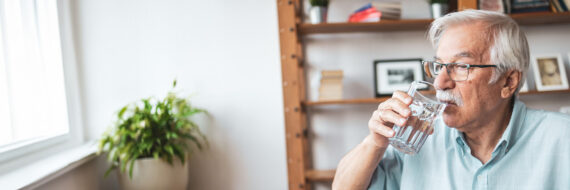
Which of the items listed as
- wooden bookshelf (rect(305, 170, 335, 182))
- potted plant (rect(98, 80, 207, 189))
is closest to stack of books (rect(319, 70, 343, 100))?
wooden bookshelf (rect(305, 170, 335, 182))

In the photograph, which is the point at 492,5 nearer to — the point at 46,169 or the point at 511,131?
the point at 511,131

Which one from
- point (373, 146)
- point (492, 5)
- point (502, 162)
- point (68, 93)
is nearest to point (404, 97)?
point (373, 146)

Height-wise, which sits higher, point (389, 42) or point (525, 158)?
point (389, 42)

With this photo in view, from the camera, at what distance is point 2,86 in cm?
170

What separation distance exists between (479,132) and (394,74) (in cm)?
129

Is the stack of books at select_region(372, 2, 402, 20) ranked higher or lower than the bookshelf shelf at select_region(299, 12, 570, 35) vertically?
higher

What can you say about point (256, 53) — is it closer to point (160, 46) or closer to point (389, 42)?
point (160, 46)

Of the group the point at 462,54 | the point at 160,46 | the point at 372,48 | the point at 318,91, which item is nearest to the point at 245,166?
the point at 318,91

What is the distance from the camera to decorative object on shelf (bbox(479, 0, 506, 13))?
226 cm

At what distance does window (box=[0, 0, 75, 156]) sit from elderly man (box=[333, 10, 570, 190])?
1551 millimetres

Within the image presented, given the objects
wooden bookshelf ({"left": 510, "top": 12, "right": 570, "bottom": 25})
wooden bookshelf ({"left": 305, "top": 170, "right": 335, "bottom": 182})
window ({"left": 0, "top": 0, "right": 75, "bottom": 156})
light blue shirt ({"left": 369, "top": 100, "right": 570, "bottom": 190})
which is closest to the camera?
light blue shirt ({"left": 369, "top": 100, "right": 570, "bottom": 190})

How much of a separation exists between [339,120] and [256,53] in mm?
708

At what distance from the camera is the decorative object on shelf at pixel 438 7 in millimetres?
2266

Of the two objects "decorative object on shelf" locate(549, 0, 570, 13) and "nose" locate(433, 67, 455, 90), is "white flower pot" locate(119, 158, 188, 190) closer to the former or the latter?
"nose" locate(433, 67, 455, 90)
